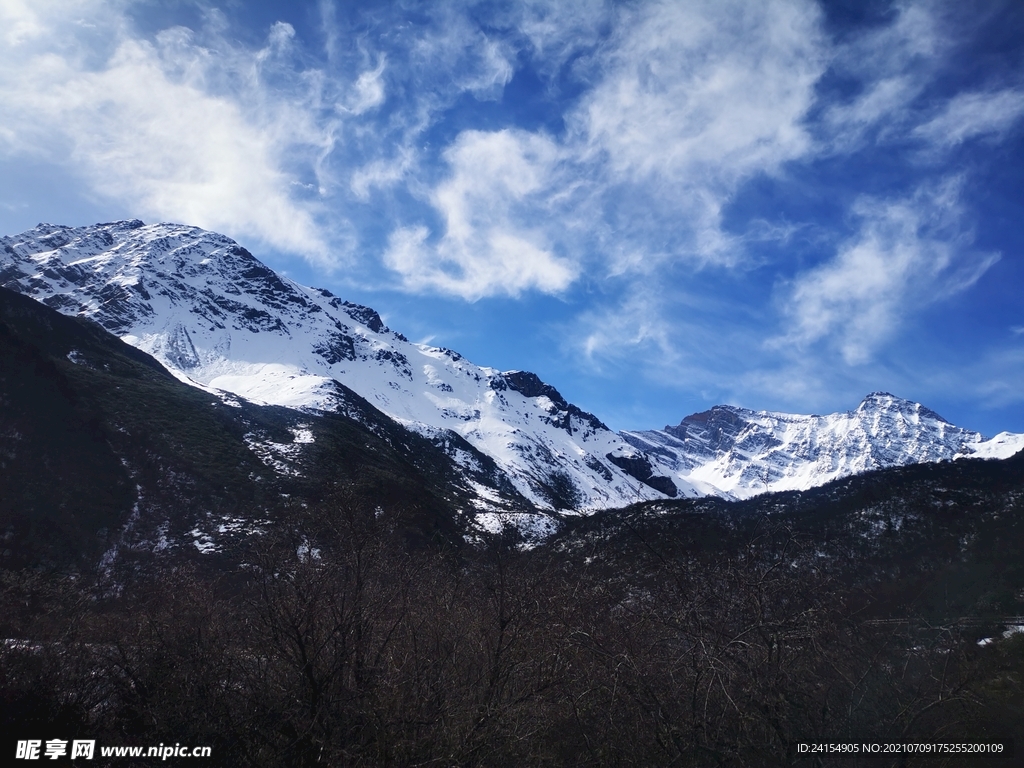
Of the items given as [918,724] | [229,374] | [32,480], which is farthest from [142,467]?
[229,374]

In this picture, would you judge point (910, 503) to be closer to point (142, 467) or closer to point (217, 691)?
point (217, 691)

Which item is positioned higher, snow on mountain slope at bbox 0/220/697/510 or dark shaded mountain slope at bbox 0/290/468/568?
snow on mountain slope at bbox 0/220/697/510

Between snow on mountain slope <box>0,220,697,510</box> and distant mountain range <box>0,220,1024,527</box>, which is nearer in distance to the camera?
distant mountain range <box>0,220,1024,527</box>

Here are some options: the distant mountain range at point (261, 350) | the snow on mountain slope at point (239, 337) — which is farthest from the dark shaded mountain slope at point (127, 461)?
the snow on mountain slope at point (239, 337)

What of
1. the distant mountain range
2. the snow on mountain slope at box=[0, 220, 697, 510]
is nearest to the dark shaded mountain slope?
the distant mountain range

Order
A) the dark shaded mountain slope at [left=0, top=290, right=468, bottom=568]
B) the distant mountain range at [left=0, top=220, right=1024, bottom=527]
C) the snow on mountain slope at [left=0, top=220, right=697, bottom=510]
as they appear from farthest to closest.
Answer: the snow on mountain slope at [left=0, top=220, right=697, bottom=510]
the distant mountain range at [left=0, top=220, right=1024, bottom=527]
the dark shaded mountain slope at [left=0, top=290, right=468, bottom=568]

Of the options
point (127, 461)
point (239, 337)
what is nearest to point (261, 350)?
point (239, 337)

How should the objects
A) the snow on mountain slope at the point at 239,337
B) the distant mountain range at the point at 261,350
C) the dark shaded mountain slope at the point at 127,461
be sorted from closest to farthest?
the dark shaded mountain slope at the point at 127,461 → the distant mountain range at the point at 261,350 → the snow on mountain slope at the point at 239,337

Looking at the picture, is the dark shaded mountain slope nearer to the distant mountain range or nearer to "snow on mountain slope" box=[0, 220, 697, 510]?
the distant mountain range

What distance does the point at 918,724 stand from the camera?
6.96 meters

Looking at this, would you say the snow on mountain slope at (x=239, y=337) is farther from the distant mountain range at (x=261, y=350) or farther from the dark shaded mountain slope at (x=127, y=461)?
the dark shaded mountain slope at (x=127, y=461)

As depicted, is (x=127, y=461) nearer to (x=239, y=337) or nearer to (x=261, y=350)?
(x=261, y=350)

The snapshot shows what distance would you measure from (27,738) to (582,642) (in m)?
10.6

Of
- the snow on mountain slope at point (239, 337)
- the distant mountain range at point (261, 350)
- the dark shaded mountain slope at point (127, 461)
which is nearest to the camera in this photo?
the dark shaded mountain slope at point (127, 461)
